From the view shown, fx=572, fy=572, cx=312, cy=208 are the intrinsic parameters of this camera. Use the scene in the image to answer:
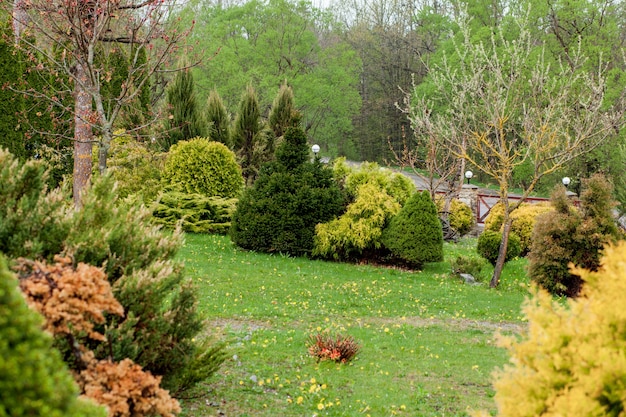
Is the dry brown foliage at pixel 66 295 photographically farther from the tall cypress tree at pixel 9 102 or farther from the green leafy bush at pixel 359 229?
the tall cypress tree at pixel 9 102

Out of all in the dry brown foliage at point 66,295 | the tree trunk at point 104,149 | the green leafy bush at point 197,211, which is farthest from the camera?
the green leafy bush at point 197,211

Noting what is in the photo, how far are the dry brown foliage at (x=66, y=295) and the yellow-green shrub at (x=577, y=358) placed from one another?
1970mm

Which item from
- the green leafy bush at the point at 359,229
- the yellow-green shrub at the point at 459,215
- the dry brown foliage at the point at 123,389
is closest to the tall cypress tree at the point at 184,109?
the green leafy bush at the point at 359,229

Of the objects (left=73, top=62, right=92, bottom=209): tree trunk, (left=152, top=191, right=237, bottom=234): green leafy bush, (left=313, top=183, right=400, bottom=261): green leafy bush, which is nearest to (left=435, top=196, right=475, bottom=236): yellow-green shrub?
(left=313, top=183, right=400, bottom=261): green leafy bush

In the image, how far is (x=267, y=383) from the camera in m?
5.36

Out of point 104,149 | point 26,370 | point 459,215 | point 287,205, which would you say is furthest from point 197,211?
point 26,370

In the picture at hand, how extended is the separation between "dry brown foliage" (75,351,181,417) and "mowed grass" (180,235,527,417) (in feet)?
4.07

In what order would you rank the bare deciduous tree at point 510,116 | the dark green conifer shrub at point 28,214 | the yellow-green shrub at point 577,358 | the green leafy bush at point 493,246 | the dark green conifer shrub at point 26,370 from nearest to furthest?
the dark green conifer shrub at point 26,370, the yellow-green shrub at point 577,358, the dark green conifer shrub at point 28,214, the bare deciduous tree at point 510,116, the green leafy bush at point 493,246

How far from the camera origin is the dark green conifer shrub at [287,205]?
13.1 m

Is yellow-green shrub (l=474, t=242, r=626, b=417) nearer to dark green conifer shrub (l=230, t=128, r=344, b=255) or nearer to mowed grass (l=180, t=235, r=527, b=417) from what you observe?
mowed grass (l=180, t=235, r=527, b=417)

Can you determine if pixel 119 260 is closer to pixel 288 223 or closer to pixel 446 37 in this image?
pixel 288 223

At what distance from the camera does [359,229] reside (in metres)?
12.9

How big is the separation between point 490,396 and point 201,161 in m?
12.0

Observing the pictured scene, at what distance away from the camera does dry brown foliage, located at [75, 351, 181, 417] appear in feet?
9.87
